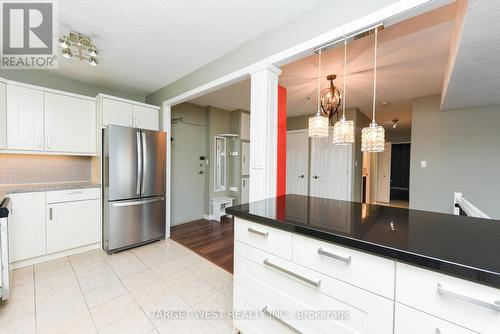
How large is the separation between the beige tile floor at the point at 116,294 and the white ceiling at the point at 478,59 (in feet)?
8.75

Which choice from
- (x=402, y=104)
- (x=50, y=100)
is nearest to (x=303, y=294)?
(x=50, y=100)

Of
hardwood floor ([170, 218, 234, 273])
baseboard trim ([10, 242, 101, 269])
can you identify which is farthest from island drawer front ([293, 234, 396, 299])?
baseboard trim ([10, 242, 101, 269])

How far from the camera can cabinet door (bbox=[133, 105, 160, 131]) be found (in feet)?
10.4

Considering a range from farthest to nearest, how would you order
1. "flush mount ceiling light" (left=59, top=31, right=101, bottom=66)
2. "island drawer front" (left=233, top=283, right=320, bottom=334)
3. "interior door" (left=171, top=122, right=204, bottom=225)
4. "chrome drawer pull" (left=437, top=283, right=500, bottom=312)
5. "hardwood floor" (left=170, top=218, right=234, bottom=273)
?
1. "interior door" (left=171, top=122, right=204, bottom=225)
2. "hardwood floor" (left=170, top=218, right=234, bottom=273)
3. "flush mount ceiling light" (left=59, top=31, right=101, bottom=66)
4. "island drawer front" (left=233, top=283, right=320, bottom=334)
5. "chrome drawer pull" (left=437, top=283, right=500, bottom=312)

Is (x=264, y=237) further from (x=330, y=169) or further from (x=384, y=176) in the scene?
(x=384, y=176)

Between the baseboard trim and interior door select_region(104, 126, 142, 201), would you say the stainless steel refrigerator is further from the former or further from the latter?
the baseboard trim

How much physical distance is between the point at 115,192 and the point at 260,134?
212 centimetres

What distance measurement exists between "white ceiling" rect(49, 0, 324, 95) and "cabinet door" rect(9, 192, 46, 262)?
172cm

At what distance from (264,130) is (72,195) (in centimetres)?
266

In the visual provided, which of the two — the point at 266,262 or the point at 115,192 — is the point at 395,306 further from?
the point at 115,192

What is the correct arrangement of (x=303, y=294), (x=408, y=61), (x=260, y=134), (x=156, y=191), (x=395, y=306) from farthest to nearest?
1. (x=156, y=191)
2. (x=408, y=61)
3. (x=260, y=134)
4. (x=303, y=294)
5. (x=395, y=306)

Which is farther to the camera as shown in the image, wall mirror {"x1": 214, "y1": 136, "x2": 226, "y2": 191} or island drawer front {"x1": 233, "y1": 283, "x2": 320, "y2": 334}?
wall mirror {"x1": 214, "y1": 136, "x2": 226, "y2": 191}

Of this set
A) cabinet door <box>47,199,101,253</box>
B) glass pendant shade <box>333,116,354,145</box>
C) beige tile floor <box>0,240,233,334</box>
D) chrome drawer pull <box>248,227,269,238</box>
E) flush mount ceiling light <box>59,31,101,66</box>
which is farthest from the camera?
cabinet door <box>47,199,101,253</box>

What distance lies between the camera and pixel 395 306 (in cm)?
79
